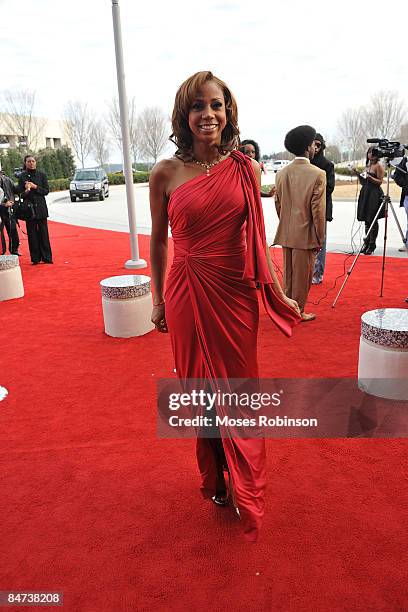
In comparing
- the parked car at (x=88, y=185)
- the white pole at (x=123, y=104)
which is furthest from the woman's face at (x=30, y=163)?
the parked car at (x=88, y=185)

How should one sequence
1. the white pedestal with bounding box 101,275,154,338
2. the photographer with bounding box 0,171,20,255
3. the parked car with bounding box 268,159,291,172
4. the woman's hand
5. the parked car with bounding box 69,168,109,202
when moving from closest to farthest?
1. the woman's hand
2. the white pedestal with bounding box 101,275,154,338
3. the parked car with bounding box 268,159,291,172
4. the photographer with bounding box 0,171,20,255
5. the parked car with bounding box 69,168,109,202

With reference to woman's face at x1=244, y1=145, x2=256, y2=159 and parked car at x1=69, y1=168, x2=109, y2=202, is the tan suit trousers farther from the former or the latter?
parked car at x1=69, y1=168, x2=109, y2=202

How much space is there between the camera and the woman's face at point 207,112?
1858mm

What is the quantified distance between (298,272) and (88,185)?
18850 millimetres

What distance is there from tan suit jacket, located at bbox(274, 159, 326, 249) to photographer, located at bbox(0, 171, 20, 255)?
5.34m

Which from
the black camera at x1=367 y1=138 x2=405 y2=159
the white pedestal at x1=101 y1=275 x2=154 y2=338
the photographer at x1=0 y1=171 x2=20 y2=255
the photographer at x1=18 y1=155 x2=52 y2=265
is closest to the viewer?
the black camera at x1=367 y1=138 x2=405 y2=159

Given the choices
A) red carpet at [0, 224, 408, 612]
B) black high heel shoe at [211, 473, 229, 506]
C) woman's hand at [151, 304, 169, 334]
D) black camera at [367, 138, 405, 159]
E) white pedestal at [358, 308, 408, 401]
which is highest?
black camera at [367, 138, 405, 159]

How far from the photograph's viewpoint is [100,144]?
1925 inches

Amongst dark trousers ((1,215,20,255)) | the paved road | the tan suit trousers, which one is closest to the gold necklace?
the tan suit trousers

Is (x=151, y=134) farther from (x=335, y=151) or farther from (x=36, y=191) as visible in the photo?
(x=36, y=191)

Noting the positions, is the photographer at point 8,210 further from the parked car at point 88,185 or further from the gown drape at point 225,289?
the parked car at point 88,185

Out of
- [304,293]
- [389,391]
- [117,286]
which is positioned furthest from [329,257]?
[389,391]

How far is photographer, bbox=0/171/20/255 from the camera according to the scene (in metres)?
8.56

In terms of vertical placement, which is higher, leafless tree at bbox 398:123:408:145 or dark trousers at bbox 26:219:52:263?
leafless tree at bbox 398:123:408:145
